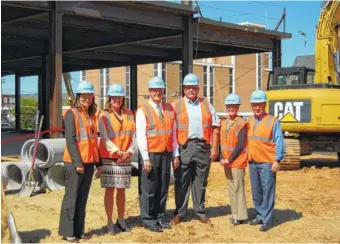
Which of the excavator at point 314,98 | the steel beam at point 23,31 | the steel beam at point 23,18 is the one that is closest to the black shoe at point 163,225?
the excavator at point 314,98

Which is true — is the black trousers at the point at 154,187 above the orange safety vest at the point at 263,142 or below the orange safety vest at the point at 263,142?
below

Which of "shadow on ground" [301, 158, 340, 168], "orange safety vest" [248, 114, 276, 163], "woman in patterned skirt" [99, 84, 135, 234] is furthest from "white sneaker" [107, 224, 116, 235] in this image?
"shadow on ground" [301, 158, 340, 168]

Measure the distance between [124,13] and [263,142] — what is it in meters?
10.3

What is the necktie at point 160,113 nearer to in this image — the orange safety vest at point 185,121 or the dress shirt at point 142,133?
the dress shirt at point 142,133

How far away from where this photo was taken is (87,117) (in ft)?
21.8

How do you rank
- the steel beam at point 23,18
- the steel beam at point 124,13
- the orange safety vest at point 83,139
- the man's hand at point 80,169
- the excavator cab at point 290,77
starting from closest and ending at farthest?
the man's hand at point 80,169
the orange safety vest at point 83,139
the excavator cab at point 290,77
the steel beam at point 124,13
the steel beam at point 23,18

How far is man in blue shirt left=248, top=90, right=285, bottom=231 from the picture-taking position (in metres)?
7.42

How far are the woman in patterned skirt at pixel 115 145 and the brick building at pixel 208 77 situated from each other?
3303 cm

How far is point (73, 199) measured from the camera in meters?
6.45

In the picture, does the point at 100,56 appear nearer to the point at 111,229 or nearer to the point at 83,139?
the point at 111,229

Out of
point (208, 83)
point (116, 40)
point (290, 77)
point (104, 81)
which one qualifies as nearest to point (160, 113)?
point (290, 77)

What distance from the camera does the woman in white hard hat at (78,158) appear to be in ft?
21.0

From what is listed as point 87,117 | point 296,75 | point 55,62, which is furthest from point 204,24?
point 87,117

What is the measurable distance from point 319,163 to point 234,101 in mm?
10420
